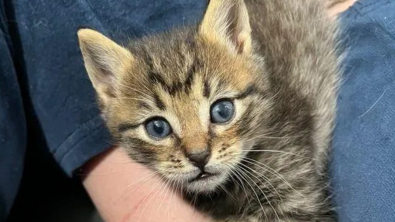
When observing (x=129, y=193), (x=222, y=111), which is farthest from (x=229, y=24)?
(x=129, y=193)

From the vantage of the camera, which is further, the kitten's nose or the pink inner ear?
→ the pink inner ear

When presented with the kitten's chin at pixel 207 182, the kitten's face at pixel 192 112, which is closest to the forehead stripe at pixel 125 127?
the kitten's face at pixel 192 112

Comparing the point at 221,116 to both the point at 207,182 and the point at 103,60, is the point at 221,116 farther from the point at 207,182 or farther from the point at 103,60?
the point at 103,60

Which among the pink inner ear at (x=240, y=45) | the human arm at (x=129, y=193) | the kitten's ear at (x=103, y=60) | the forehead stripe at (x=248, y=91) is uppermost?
the pink inner ear at (x=240, y=45)

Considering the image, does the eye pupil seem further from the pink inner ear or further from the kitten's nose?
the pink inner ear

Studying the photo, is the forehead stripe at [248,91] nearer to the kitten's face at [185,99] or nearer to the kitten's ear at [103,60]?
the kitten's face at [185,99]

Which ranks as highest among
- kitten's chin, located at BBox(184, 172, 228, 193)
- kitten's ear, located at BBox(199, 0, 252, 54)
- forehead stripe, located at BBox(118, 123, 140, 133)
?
kitten's ear, located at BBox(199, 0, 252, 54)

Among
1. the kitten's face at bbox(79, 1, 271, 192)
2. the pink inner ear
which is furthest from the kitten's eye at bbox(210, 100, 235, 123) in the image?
the pink inner ear

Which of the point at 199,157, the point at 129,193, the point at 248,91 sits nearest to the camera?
the point at 199,157
